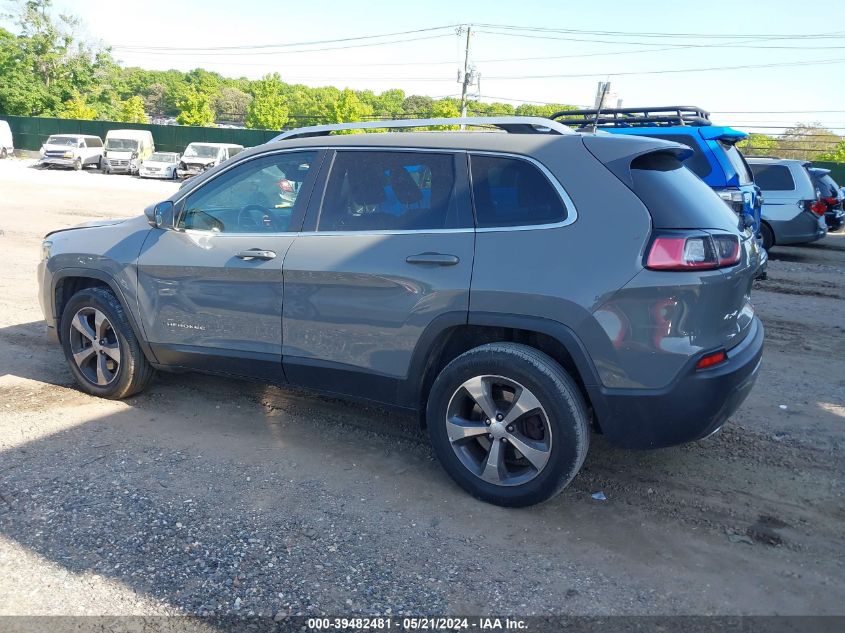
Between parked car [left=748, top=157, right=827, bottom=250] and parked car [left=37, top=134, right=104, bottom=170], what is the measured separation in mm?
33168

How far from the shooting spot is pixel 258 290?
4207mm

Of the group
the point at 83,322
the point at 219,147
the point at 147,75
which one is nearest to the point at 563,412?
the point at 83,322

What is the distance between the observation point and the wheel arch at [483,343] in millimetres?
3393

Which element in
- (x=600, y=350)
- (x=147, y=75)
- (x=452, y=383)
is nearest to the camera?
(x=600, y=350)

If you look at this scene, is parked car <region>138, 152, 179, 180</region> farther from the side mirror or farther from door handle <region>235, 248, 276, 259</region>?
door handle <region>235, 248, 276, 259</region>

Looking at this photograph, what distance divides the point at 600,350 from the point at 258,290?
2015mm

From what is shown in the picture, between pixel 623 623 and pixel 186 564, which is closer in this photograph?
pixel 623 623

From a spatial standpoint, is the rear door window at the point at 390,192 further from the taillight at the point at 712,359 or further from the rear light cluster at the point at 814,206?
the rear light cluster at the point at 814,206

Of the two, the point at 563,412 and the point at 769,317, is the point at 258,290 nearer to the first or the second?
the point at 563,412

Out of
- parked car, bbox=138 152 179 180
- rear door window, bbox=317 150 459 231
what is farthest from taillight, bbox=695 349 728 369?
parked car, bbox=138 152 179 180

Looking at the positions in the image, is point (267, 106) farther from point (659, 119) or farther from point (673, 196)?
point (673, 196)

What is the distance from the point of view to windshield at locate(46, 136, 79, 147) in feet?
118

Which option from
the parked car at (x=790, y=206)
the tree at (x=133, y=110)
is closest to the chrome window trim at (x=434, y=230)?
the parked car at (x=790, y=206)

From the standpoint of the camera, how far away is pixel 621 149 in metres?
3.47
